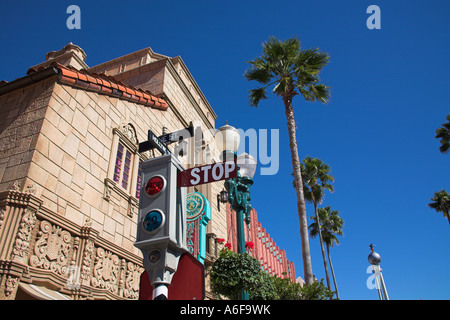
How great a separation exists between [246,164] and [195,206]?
265 centimetres

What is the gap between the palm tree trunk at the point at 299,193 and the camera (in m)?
12.8

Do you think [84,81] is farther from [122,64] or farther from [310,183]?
[310,183]

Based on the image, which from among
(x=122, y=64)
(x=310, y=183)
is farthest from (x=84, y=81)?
(x=310, y=183)

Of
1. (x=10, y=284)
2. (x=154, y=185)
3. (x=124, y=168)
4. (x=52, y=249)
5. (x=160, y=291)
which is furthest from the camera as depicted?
(x=124, y=168)

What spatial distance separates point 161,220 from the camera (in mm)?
3842

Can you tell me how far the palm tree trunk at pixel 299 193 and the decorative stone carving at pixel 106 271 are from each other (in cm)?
740

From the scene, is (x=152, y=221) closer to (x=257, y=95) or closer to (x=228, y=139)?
(x=228, y=139)

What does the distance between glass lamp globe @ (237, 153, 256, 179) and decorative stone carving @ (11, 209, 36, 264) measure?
5661 mm

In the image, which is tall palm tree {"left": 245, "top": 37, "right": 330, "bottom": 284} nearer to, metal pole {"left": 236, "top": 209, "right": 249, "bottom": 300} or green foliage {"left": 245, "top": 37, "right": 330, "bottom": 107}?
green foliage {"left": 245, "top": 37, "right": 330, "bottom": 107}

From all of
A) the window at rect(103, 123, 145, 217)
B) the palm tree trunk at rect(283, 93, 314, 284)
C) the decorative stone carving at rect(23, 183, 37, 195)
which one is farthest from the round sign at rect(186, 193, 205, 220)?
the decorative stone carving at rect(23, 183, 37, 195)

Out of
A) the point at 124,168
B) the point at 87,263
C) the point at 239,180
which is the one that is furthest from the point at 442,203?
the point at 87,263

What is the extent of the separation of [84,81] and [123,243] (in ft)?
15.5

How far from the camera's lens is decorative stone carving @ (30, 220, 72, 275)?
6.65 metres
